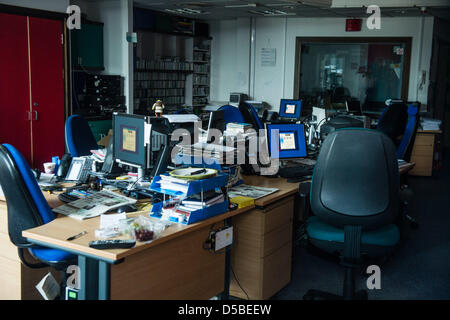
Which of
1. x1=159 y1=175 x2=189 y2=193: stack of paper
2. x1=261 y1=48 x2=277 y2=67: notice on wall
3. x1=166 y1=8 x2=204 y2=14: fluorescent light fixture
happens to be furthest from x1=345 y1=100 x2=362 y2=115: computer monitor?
x1=159 y1=175 x2=189 y2=193: stack of paper

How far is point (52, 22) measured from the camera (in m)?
6.64

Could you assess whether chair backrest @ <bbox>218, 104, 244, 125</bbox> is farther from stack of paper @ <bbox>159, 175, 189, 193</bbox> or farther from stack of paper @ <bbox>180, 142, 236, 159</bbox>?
stack of paper @ <bbox>159, 175, 189, 193</bbox>

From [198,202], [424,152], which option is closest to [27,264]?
[198,202]

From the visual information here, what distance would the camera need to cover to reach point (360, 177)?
292 centimetres

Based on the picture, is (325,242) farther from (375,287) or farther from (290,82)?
(290,82)

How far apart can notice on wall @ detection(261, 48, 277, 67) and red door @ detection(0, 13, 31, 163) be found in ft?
17.1

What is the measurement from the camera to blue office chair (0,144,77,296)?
8.40 feet

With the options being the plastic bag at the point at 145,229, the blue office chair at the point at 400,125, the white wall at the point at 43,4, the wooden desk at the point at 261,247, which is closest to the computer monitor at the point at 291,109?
the blue office chair at the point at 400,125

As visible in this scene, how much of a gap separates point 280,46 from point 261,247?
7.42 metres

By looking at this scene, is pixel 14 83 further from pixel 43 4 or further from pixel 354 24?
pixel 354 24

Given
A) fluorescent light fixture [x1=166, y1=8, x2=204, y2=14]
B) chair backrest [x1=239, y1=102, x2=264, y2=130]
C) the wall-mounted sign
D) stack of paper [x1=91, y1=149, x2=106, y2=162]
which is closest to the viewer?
stack of paper [x1=91, y1=149, x2=106, y2=162]

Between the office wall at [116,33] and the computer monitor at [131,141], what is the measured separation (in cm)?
427

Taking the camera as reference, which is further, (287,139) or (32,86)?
(32,86)
